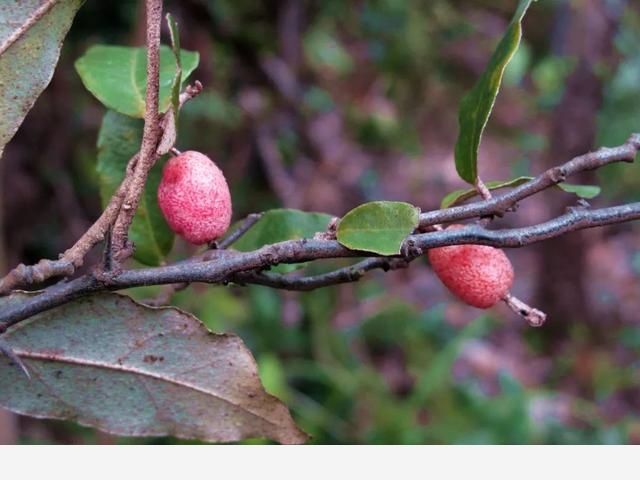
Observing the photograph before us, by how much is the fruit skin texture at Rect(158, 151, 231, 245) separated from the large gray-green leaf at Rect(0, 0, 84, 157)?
0.15m

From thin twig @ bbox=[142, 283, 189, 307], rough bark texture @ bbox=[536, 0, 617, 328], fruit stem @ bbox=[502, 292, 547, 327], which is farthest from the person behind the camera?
rough bark texture @ bbox=[536, 0, 617, 328]

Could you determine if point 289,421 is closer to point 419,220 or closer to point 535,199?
point 419,220

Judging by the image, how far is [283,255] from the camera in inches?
28.3

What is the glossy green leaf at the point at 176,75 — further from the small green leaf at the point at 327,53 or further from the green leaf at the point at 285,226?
the small green leaf at the point at 327,53

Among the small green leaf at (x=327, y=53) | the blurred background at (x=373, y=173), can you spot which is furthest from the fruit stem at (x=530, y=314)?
the small green leaf at (x=327, y=53)

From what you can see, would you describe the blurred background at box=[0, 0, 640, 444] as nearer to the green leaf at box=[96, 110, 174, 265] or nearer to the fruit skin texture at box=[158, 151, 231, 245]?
the green leaf at box=[96, 110, 174, 265]

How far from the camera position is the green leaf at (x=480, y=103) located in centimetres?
79

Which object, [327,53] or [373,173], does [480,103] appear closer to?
[373,173]

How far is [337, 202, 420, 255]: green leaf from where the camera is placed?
2.33ft

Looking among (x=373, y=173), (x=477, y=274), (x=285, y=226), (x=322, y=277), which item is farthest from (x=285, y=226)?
(x=373, y=173)

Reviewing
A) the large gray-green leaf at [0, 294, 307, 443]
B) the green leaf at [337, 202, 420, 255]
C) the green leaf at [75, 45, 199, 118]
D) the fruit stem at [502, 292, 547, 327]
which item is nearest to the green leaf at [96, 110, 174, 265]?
the green leaf at [75, 45, 199, 118]

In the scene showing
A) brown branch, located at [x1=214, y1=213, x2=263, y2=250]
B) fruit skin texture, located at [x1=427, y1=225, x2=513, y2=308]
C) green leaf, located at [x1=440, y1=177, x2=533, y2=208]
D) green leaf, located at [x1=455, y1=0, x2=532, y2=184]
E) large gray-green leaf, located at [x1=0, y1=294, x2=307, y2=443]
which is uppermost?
green leaf, located at [x1=455, y1=0, x2=532, y2=184]

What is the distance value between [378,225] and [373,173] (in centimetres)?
290

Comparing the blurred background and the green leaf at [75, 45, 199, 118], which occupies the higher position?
the green leaf at [75, 45, 199, 118]
